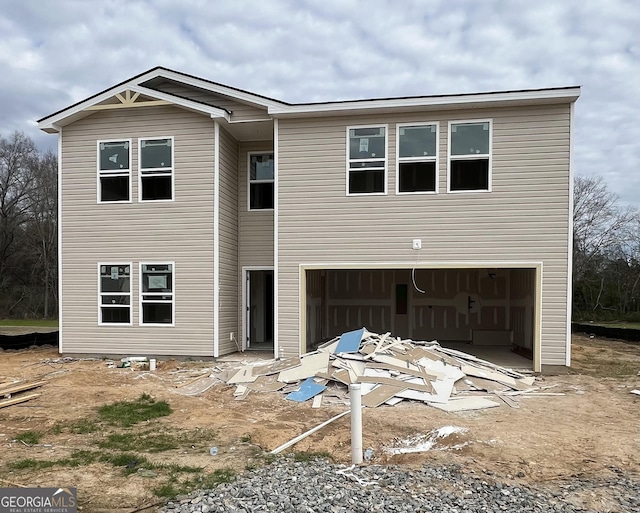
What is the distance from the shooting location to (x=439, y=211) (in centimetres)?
1104

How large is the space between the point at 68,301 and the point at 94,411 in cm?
589

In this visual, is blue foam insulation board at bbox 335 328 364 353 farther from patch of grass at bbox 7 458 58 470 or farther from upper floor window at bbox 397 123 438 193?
patch of grass at bbox 7 458 58 470

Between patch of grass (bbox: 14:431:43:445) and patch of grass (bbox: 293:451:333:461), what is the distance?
3.29 metres

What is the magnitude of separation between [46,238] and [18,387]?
3164 centimetres

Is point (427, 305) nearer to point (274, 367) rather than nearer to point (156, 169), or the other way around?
point (274, 367)

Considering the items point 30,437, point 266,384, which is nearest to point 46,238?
point 266,384

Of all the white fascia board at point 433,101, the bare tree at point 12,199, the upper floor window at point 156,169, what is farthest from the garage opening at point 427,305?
the bare tree at point 12,199

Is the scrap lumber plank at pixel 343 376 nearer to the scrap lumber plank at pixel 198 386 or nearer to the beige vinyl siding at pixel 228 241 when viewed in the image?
the scrap lumber plank at pixel 198 386

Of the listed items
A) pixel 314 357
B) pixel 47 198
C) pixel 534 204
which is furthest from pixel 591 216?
pixel 47 198

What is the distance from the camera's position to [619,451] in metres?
5.67

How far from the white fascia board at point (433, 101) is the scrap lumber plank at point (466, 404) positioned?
631 centimetres

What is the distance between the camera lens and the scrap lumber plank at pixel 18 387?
8.40 metres

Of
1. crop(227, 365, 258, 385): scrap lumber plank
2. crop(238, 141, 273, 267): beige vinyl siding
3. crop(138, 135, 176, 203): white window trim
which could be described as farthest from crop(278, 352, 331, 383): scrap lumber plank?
crop(138, 135, 176, 203): white window trim

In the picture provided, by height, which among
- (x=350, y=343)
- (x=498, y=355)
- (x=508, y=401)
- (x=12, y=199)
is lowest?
(x=498, y=355)
